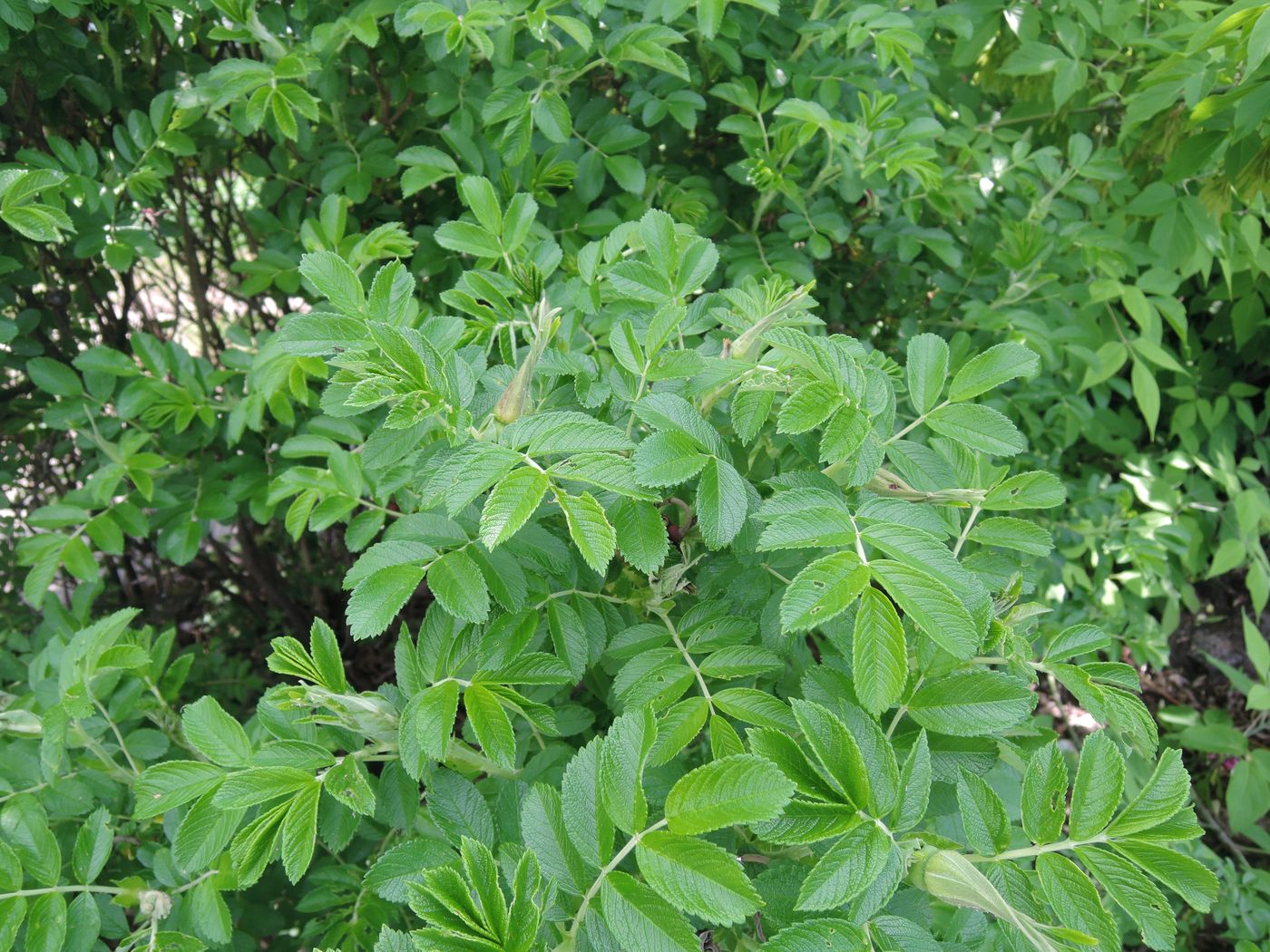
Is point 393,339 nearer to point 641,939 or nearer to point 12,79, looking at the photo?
point 641,939

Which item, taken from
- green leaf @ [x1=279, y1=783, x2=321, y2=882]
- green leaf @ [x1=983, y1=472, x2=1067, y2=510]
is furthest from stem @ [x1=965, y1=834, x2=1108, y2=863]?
green leaf @ [x1=279, y1=783, x2=321, y2=882]

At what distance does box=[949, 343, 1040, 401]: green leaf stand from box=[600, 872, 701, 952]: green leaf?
0.57 metres

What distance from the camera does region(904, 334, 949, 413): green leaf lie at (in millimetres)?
943

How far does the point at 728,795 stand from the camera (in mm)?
625

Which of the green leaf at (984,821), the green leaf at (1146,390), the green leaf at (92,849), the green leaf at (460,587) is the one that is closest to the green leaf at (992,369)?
the green leaf at (984,821)

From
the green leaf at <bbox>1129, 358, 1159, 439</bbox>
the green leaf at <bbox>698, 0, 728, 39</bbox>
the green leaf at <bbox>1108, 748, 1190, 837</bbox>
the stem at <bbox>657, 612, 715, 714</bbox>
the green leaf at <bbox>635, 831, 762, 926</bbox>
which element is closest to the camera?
the green leaf at <bbox>635, 831, 762, 926</bbox>

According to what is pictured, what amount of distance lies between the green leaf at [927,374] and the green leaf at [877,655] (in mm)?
309

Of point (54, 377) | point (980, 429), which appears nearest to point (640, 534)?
point (980, 429)

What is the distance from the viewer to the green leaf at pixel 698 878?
594mm

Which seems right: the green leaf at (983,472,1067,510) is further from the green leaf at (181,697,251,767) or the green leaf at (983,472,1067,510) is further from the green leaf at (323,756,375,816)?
the green leaf at (181,697,251,767)

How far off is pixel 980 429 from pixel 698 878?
0.53 metres

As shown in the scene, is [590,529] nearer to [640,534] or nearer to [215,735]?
[640,534]

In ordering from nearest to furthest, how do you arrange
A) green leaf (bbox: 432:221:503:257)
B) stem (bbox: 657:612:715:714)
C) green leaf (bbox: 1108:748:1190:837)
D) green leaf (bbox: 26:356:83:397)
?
green leaf (bbox: 1108:748:1190:837) → stem (bbox: 657:612:715:714) → green leaf (bbox: 432:221:503:257) → green leaf (bbox: 26:356:83:397)

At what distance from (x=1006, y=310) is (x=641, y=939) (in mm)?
1634
